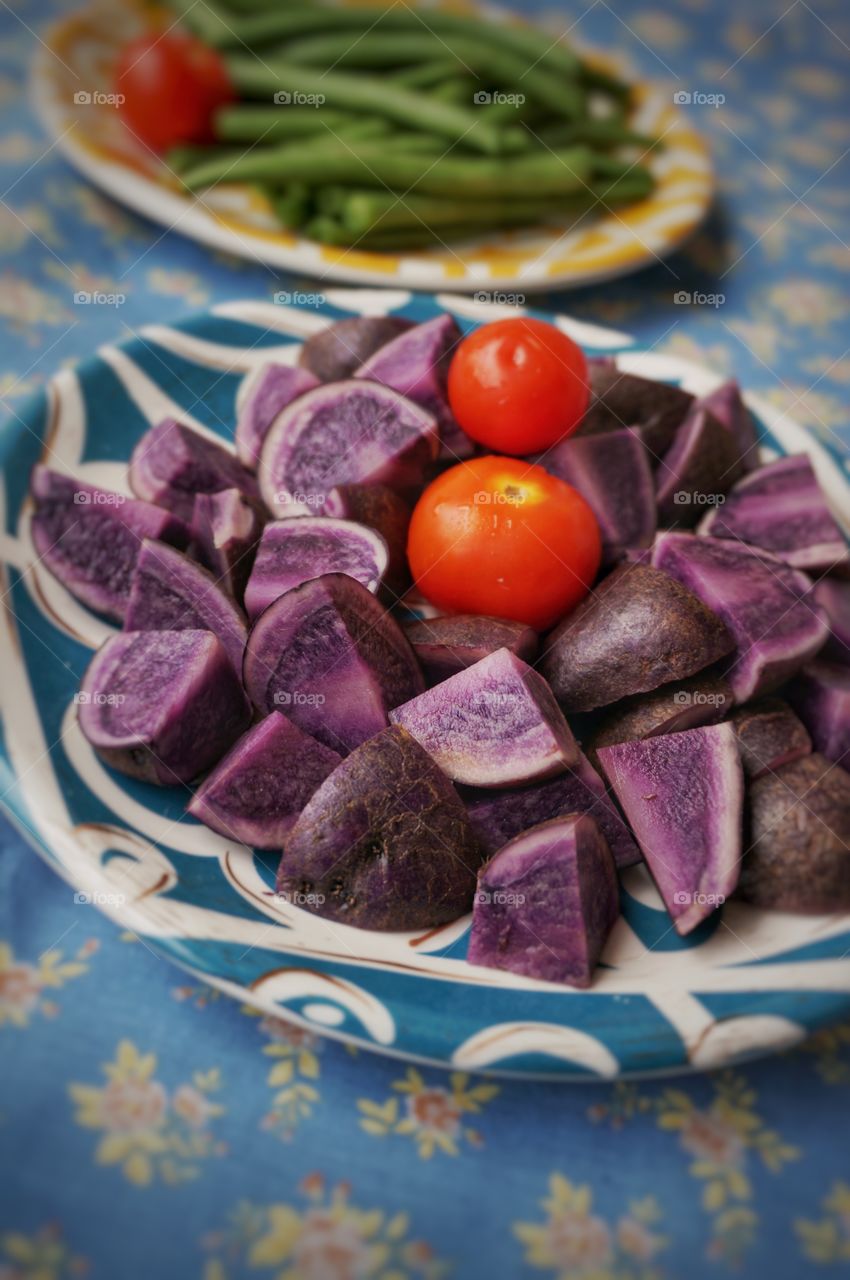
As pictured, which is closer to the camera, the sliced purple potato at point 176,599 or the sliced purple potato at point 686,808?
the sliced purple potato at point 686,808

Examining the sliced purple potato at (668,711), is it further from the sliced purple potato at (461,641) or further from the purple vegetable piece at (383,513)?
the purple vegetable piece at (383,513)

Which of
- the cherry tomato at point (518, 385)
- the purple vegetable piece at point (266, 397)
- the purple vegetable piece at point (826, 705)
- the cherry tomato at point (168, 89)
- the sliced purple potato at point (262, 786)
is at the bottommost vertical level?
the purple vegetable piece at point (826, 705)

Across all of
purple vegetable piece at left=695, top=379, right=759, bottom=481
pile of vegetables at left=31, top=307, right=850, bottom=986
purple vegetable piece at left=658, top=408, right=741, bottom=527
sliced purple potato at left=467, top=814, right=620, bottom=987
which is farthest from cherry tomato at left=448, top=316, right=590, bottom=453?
sliced purple potato at left=467, top=814, right=620, bottom=987

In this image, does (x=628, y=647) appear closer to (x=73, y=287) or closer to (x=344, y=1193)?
(x=344, y=1193)

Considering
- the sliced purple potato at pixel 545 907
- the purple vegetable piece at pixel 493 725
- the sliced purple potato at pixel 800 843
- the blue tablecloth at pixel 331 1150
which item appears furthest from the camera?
the purple vegetable piece at pixel 493 725

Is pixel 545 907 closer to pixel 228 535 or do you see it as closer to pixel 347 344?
pixel 228 535

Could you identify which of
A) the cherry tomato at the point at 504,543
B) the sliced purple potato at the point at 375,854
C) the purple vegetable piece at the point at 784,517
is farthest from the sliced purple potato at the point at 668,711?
the purple vegetable piece at the point at 784,517

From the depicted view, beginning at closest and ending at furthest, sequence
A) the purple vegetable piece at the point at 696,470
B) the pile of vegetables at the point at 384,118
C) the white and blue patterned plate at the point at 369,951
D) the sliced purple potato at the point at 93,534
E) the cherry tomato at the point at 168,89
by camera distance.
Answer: the white and blue patterned plate at the point at 369,951 → the sliced purple potato at the point at 93,534 → the purple vegetable piece at the point at 696,470 → the pile of vegetables at the point at 384,118 → the cherry tomato at the point at 168,89

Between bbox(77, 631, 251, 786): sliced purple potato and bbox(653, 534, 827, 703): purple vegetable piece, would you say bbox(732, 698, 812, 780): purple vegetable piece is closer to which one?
bbox(653, 534, 827, 703): purple vegetable piece
